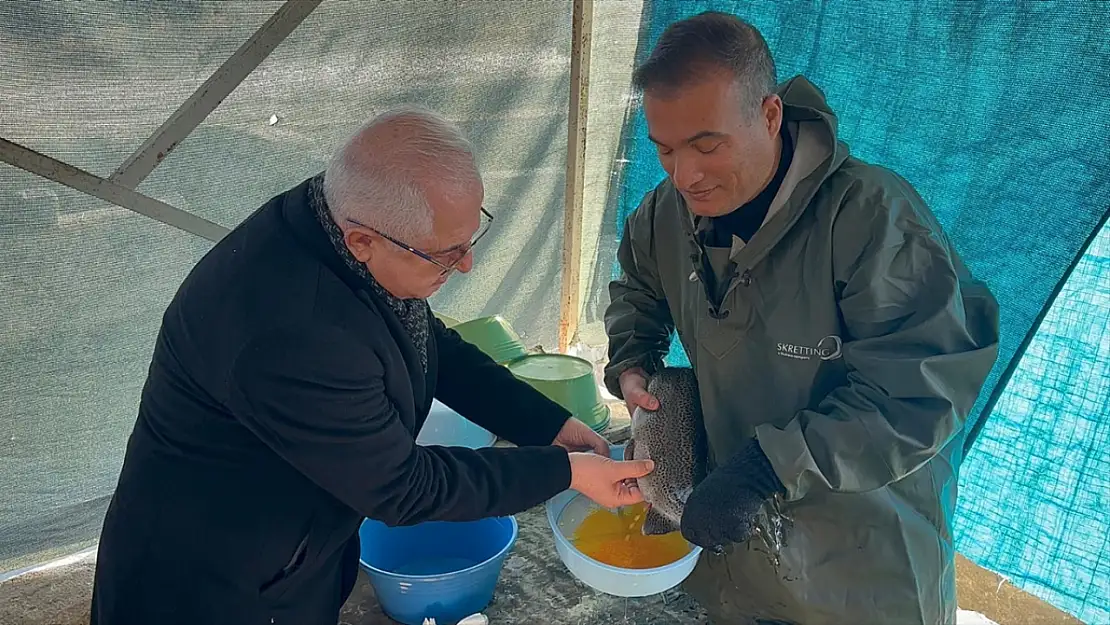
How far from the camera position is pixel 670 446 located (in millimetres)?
1897

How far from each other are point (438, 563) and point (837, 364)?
1.39 metres

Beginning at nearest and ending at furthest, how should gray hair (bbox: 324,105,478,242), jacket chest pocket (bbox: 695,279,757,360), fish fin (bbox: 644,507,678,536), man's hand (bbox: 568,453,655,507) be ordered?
gray hair (bbox: 324,105,478,242), jacket chest pocket (bbox: 695,279,757,360), man's hand (bbox: 568,453,655,507), fish fin (bbox: 644,507,678,536)

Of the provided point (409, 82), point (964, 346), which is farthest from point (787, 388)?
point (409, 82)

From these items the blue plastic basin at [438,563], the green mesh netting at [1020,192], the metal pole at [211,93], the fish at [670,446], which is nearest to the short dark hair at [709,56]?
the fish at [670,446]

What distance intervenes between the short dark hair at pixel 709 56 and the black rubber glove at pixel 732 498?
27.8 inches

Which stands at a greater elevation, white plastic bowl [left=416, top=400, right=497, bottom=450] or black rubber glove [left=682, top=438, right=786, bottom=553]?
black rubber glove [left=682, top=438, right=786, bottom=553]

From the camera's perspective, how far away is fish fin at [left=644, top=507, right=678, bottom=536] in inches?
77.4

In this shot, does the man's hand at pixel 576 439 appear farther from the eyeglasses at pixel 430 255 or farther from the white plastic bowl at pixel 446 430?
the white plastic bowl at pixel 446 430

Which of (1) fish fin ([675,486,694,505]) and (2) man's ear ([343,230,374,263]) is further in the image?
(1) fish fin ([675,486,694,505])

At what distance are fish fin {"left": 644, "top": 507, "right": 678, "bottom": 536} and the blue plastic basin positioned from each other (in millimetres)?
428

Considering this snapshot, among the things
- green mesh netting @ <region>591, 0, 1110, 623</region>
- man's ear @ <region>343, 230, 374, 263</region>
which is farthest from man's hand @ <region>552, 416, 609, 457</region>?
green mesh netting @ <region>591, 0, 1110, 623</region>

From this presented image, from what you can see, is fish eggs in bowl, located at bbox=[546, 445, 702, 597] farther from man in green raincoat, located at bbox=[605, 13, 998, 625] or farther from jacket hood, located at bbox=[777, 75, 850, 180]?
jacket hood, located at bbox=[777, 75, 850, 180]

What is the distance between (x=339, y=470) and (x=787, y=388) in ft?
3.06

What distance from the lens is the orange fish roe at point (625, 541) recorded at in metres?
2.18
